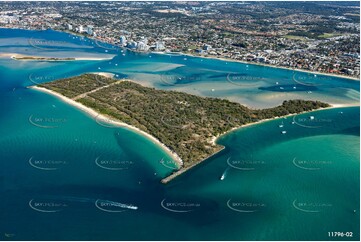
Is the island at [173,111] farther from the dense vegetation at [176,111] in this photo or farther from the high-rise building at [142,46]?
the high-rise building at [142,46]

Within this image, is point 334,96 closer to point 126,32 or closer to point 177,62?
point 177,62

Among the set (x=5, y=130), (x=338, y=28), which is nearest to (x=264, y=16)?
(x=338, y=28)

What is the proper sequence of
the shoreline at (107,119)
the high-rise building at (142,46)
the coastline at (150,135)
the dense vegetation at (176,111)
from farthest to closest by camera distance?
the high-rise building at (142,46), the dense vegetation at (176,111), the shoreline at (107,119), the coastline at (150,135)

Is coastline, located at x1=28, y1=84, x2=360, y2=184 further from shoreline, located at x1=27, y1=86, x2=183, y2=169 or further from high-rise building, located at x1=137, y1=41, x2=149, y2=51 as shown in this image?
high-rise building, located at x1=137, y1=41, x2=149, y2=51

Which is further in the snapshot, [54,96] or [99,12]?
[99,12]

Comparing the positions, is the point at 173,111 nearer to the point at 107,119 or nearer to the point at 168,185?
the point at 107,119

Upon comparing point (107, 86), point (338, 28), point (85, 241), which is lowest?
point (85, 241)

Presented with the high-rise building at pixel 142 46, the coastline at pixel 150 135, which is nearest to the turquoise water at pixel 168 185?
the coastline at pixel 150 135
